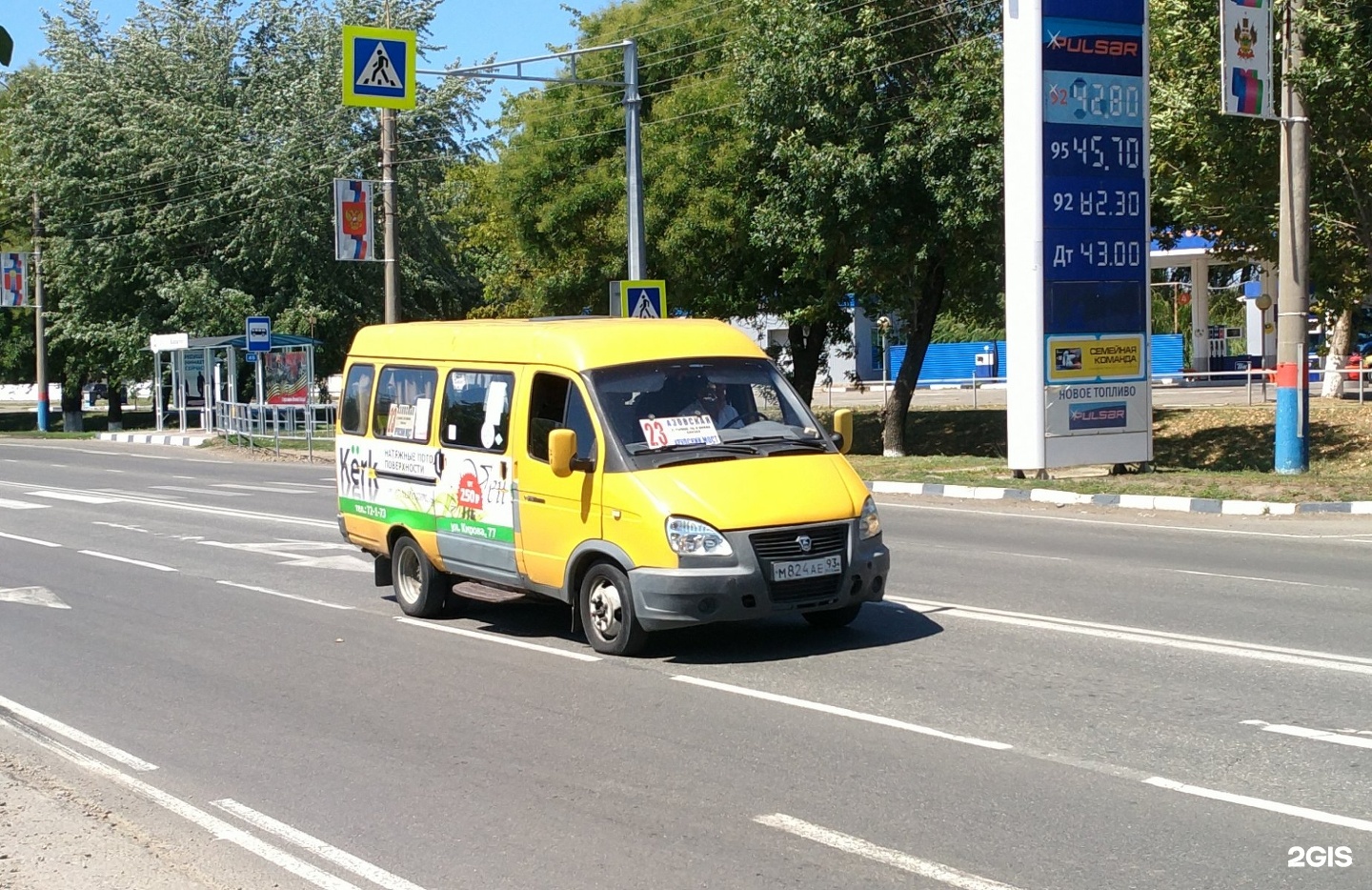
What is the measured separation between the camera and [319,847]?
5.93 meters

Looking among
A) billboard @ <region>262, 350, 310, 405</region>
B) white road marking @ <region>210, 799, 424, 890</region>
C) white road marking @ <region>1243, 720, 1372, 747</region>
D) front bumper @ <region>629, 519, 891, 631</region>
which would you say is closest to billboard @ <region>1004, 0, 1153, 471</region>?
front bumper @ <region>629, 519, 891, 631</region>

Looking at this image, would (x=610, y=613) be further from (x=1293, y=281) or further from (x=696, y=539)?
(x=1293, y=281)

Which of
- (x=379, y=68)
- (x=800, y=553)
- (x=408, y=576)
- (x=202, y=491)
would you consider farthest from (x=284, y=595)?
(x=202, y=491)

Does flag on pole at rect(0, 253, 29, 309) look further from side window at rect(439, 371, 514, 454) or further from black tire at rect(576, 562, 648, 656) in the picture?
black tire at rect(576, 562, 648, 656)

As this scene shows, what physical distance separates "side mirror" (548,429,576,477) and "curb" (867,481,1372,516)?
9.55m

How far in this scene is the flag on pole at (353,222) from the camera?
30.5 metres

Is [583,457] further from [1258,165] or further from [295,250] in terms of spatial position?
[295,250]

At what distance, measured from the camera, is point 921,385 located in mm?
61438

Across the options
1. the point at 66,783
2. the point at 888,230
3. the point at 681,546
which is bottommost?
the point at 66,783

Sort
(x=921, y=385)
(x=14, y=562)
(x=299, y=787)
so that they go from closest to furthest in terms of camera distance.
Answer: (x=299, y=787) < (x=14, y=562) < (x=921, y=385)

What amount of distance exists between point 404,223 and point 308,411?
15219 millimetres

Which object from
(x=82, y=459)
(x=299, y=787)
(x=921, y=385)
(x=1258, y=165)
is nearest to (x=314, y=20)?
(x=82, y=459)

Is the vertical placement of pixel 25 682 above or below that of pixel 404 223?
below

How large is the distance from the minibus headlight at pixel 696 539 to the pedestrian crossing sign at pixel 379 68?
15.2 m
